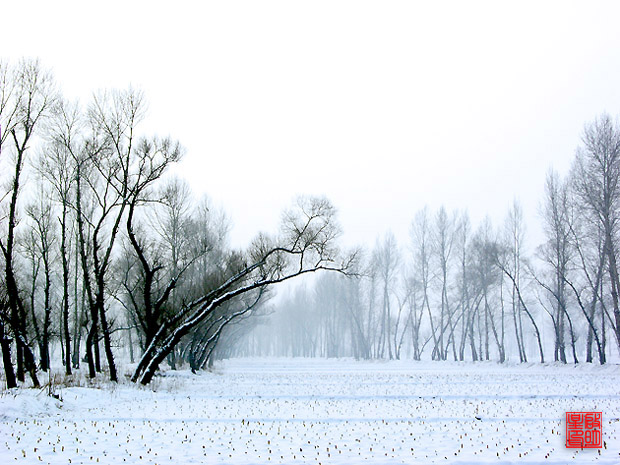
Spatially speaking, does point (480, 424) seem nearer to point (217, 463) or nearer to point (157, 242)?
point (217, 463)

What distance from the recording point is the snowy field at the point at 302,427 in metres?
8.42

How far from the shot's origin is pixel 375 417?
41.2 ft

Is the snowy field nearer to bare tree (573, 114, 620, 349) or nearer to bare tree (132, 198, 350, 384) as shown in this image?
bare tree (132, 198, 350, 384)

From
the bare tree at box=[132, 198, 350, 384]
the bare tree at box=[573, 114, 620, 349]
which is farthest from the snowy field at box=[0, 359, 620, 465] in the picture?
the bare tree at box=[573, 114, 620, 349]

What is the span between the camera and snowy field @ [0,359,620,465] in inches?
332

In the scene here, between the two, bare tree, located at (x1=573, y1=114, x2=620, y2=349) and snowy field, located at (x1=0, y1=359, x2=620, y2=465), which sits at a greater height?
bare tree, located at (x1=573, y1=114, x2=620, y2=349)

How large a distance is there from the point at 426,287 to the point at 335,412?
4373 centimetres

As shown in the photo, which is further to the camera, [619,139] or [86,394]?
[619,139]

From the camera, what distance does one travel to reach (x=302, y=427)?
36.8ft

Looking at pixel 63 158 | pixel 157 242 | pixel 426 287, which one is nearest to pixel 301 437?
pixel 63 158

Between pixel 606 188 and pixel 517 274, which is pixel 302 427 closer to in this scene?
pixel 606 188

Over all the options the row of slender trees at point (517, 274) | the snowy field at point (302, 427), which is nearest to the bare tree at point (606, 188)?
the row of slender trees at point (517, 274)

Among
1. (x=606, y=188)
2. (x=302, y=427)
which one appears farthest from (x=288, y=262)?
(x=606, y=188)

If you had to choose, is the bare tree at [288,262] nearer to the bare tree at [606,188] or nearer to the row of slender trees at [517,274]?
the row of slender trees at [517,274]
